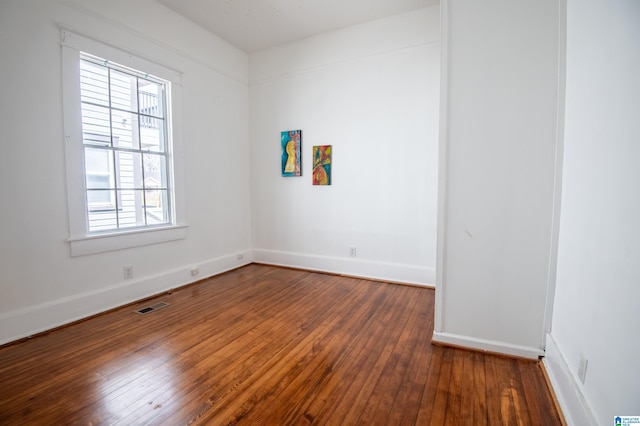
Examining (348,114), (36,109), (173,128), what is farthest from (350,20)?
(36,109)

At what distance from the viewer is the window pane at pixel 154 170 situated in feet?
11.4

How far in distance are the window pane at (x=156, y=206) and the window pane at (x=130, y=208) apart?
0.28 feet

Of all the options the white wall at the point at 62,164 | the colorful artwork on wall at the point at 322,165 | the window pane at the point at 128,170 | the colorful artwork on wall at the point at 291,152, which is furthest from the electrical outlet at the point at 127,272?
the colorful artwork on wall at the point at 322,165

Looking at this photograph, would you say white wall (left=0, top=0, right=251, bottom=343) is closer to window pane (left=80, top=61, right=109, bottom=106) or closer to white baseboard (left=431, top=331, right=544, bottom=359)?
window pane (left=80, top=61, right=109, bottom=106)

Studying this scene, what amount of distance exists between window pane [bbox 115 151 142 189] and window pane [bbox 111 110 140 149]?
10 cm

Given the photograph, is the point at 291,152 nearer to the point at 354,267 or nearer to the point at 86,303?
the point at 354,267

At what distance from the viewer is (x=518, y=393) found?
1753 mm

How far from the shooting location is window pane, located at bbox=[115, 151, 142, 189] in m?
3.17

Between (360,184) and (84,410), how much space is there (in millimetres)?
3492

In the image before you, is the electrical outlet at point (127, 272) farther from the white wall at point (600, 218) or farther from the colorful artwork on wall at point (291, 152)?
the white wall at point (600, 218)

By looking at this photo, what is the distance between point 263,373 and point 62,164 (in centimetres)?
263

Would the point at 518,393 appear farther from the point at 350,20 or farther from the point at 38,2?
the point at 38,2

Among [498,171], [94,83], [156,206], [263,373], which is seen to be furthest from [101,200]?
[498,171]

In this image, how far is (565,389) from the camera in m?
1.59
